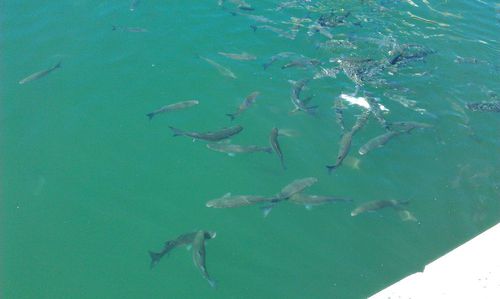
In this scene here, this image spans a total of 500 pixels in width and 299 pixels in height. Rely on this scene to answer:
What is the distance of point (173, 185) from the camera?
7398 millimetres

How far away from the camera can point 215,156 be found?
782cm

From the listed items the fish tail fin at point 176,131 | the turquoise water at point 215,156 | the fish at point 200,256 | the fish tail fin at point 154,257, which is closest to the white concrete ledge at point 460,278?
the turquoise water at point 215,156

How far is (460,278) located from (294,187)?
9.04 feet

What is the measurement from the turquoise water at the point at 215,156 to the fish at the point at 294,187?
17cm

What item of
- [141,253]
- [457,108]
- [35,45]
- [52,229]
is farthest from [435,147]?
[35,45]

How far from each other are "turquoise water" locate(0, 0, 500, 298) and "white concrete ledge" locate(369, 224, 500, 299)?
1.13m

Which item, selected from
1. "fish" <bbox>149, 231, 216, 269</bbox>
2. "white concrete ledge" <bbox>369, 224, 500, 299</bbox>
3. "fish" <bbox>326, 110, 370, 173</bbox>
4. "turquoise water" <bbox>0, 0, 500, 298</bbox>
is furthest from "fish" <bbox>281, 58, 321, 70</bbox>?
"white concrete ledge" <bbox>369, 224, 500, 299</bbox>

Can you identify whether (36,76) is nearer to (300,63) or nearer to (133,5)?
(133,5)

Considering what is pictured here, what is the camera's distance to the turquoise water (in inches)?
252

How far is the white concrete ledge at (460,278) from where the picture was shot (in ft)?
15.7

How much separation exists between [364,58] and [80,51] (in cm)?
614

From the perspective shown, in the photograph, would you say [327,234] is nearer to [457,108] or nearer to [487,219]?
[487,219]

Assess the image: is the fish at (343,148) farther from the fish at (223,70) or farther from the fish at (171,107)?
the fish at (171,107)

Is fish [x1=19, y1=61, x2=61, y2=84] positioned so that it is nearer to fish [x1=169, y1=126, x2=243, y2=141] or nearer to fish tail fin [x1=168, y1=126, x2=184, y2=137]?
fish tail fin [x1=168, y1=126, x2=184, y2=137]
